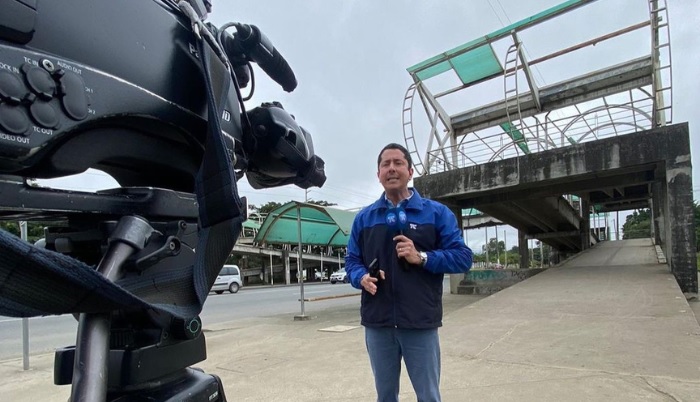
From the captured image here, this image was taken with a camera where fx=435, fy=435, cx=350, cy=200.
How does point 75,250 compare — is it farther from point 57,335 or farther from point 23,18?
point 57,335

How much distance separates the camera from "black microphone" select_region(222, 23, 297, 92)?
1.29 meters

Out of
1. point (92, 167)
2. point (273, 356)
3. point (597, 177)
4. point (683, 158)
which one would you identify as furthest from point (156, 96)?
point (597, 177)

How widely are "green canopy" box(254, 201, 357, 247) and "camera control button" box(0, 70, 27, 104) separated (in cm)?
1382

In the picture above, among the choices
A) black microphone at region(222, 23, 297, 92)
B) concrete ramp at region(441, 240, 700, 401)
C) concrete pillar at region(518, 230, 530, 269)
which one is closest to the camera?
black microphone at region(222, 23, 297, 92)

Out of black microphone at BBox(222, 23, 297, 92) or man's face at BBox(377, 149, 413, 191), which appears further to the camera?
man's face at BBox(377, 149, 413, 191)

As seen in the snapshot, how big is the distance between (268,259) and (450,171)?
22.6 meters

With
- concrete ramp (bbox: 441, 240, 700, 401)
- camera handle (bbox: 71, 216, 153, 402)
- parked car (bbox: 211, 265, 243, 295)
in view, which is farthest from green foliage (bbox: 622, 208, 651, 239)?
camera handle (bbox: 71, 216, 153, 402)

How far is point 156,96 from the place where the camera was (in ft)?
3.23

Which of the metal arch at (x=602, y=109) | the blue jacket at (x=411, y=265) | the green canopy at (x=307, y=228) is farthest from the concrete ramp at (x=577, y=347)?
the green canopy at (x=307, y=228)

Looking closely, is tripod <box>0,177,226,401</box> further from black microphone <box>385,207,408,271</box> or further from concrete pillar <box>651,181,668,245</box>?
concrete pillar <box>651,181,668,245</box>

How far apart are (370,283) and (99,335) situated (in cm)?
155

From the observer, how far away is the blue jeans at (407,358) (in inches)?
88.4

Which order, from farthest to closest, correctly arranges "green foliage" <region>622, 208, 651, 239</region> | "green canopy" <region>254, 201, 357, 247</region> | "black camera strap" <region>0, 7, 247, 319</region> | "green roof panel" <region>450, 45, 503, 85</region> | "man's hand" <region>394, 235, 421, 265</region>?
"green foliage" <region>622, 208, 651, 239</region> → "green canopy" <region>254, 201, 357, 247</region> → "green roof panel" <region>450, 45, 503, 85</region> → "man's hand" <region>394, 235, 421, 265</region> → "black camera strap" <region>0, 7, 247, 319</region>

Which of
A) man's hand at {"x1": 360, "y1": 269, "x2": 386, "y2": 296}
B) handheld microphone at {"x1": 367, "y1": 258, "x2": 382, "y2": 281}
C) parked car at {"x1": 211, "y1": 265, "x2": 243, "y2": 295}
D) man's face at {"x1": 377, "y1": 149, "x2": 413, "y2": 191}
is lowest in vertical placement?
parked car at {"x1": 211, "y1": 265, "x2": 243, "y2": 295}
